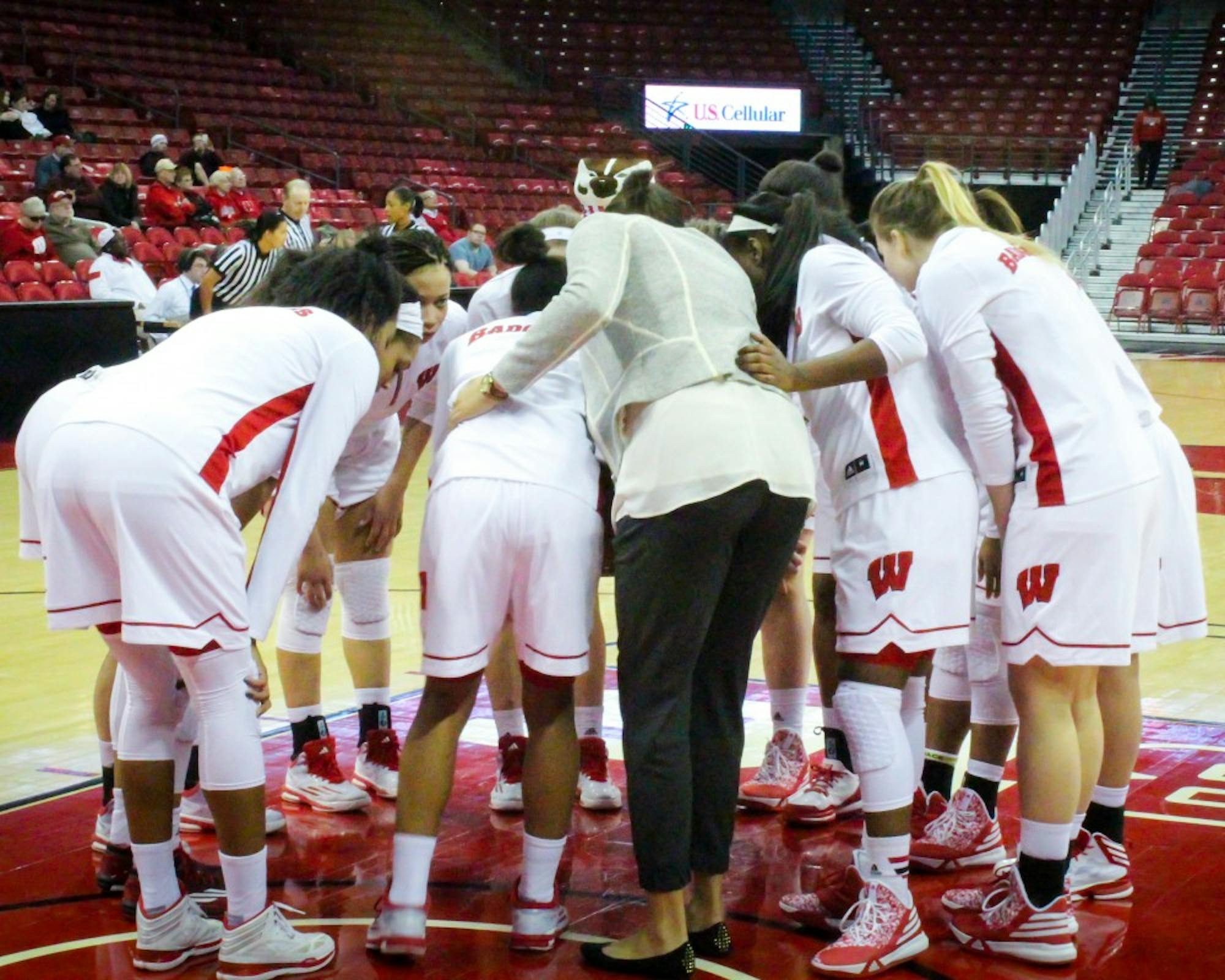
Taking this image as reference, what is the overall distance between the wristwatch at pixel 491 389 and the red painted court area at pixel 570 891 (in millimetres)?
1093

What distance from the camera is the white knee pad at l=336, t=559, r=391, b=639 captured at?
420cm

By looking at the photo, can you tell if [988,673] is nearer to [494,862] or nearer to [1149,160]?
[494,862]

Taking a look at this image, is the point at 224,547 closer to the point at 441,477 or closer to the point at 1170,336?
the point at 441,477

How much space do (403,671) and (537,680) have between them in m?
2.28

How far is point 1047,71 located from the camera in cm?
2486

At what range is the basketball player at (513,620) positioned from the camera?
3117 millimetres

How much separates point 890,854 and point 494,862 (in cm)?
101

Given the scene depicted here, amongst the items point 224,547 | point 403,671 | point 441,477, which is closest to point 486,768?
point 403,671

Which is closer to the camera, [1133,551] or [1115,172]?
[1133,551]

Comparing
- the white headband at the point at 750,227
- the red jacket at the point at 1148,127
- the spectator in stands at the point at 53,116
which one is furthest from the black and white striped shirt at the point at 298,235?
the red jacket at the point at 1148,127

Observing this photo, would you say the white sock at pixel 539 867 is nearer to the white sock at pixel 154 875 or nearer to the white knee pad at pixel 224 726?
the white knee pad at pixel 224 726

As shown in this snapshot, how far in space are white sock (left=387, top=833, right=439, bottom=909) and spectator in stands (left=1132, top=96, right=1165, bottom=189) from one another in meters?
21.3

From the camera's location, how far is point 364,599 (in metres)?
4.20

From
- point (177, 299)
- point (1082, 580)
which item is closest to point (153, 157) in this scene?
point (177, 299)
